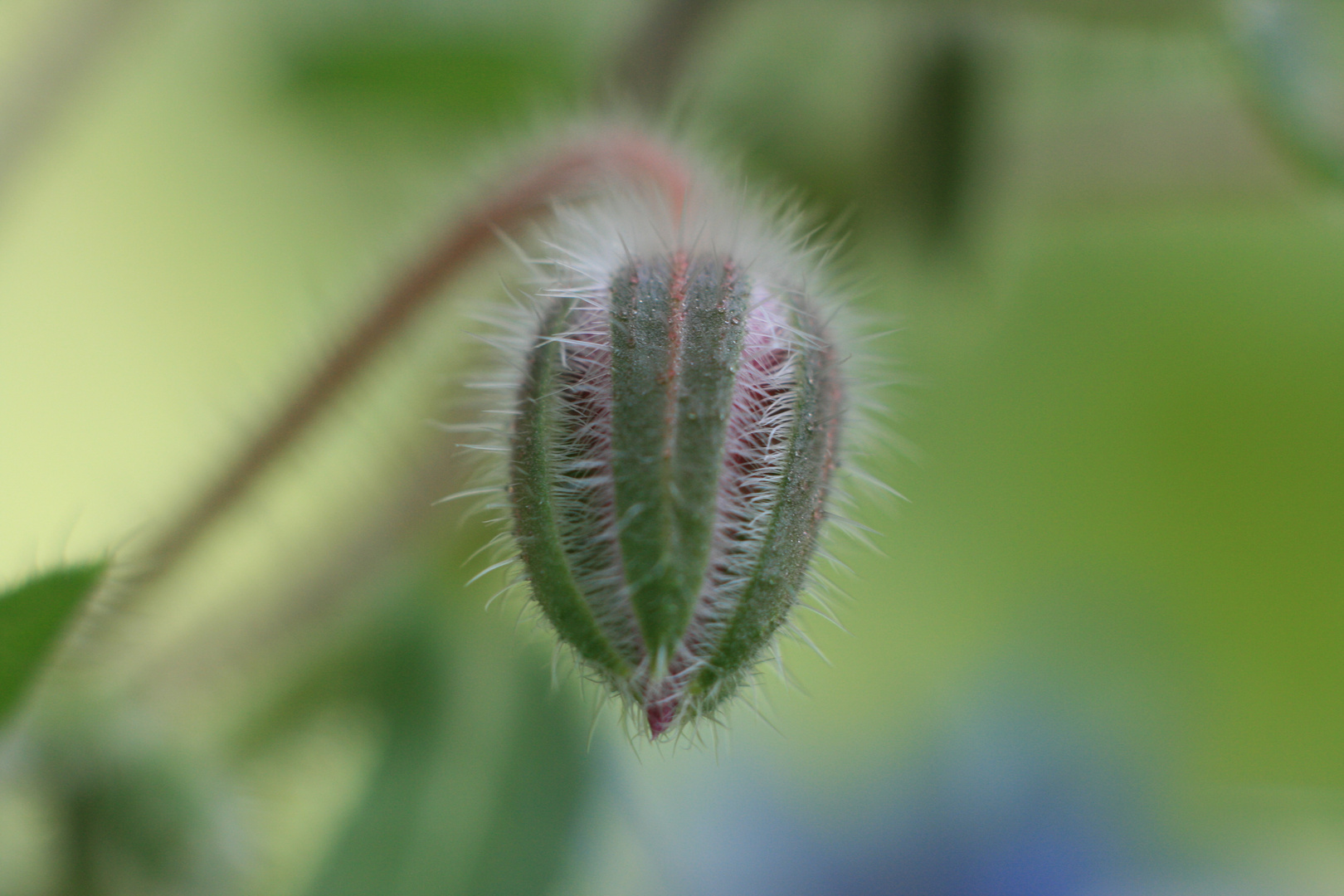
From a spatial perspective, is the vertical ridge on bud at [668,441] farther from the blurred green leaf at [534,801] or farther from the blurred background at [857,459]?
the blurred green leaf at [534,801]

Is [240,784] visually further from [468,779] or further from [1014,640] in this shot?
[1014,640]

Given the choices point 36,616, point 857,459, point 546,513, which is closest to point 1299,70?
point 857,459

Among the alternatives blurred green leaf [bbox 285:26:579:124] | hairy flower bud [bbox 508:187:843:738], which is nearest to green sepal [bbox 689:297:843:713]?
hairy flower bud [bbox 508:187:843:738]

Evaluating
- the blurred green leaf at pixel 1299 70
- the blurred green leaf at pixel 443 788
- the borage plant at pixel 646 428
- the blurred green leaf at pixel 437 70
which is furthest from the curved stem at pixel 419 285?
the blurred green leaf at pixel 437 70

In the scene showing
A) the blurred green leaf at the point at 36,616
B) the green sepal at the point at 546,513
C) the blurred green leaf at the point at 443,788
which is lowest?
the blurred green leaf at the point at 443,788

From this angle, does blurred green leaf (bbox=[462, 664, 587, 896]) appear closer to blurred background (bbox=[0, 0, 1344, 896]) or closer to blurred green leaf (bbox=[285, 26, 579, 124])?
blurred background (bbox=[0, 0, 1344, 896])

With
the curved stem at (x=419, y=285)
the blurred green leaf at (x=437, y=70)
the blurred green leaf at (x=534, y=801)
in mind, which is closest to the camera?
the curved stem at (x=419, y=285)
